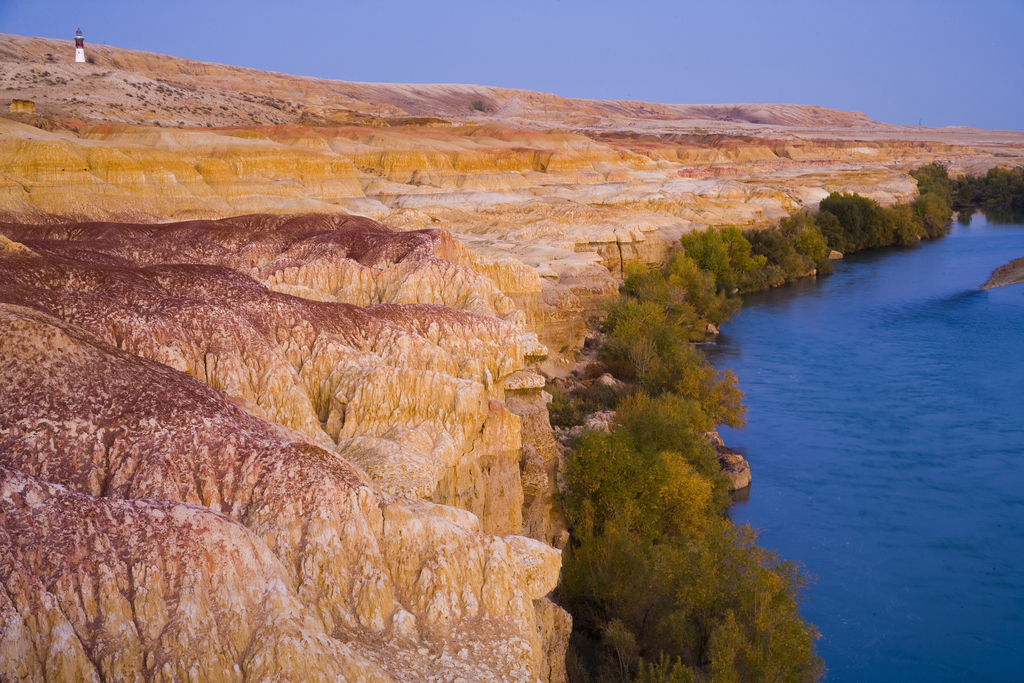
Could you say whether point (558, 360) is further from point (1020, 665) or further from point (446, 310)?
point (1020, 665)

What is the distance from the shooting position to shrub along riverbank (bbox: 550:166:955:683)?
15.2m

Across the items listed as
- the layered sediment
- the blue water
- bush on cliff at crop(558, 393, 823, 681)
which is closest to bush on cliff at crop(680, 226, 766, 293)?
the blue water

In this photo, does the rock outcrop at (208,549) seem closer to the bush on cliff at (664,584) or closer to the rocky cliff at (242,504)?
the rocky cliff at (242,504)

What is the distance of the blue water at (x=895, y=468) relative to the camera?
67.9 feet

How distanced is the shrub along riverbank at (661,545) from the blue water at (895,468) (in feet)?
7.22

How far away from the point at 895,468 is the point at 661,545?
14.9 metres

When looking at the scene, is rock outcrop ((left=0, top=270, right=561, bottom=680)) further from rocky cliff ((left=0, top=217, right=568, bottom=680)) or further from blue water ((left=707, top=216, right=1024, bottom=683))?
blue water ((left=707, top=216, right=1024, bottom=683))

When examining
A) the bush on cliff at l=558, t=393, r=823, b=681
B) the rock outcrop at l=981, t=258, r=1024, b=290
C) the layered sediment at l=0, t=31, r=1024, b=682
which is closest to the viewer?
the layered sediment at l=0, t=31, r=1024, b=682

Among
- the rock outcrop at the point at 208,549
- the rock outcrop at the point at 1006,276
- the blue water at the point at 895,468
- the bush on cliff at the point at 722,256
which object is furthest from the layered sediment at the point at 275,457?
the rock outcrop at the point at 1006,276

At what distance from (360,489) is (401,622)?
154cm

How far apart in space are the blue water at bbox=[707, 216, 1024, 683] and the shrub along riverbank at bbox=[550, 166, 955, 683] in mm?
2201

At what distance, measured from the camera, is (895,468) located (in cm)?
2927

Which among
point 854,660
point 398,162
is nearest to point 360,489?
point 854,660

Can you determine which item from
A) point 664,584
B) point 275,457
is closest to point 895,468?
point 664,584
